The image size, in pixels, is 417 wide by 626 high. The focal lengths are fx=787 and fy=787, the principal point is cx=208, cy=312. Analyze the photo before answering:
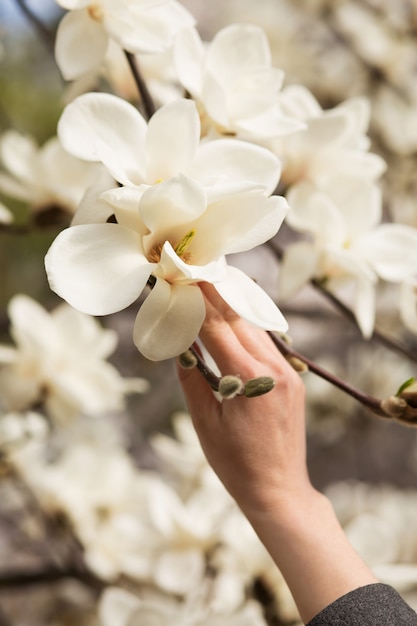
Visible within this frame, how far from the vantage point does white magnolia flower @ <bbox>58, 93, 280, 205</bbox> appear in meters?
0.37

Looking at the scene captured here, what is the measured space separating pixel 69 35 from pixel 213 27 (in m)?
1.82

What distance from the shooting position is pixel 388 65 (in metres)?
1.28

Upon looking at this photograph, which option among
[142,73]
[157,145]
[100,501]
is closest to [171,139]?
[157,145]

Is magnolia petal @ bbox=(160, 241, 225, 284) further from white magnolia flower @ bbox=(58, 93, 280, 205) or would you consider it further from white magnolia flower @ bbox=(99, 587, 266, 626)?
white magnolia flower @ bbox=(99, 587, 266, 626)

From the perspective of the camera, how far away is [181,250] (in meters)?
0.35

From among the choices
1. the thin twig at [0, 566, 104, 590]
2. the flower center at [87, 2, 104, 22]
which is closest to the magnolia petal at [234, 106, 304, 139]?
the flower center at [87, 2, 104, 22]

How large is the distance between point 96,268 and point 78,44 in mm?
199

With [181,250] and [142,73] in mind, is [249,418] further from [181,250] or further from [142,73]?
[142,73]

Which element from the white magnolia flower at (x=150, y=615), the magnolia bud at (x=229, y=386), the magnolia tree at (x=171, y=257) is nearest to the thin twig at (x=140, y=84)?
the magnolia tree at (x=171, y=257)

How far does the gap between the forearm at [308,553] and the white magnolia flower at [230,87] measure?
0.72ft

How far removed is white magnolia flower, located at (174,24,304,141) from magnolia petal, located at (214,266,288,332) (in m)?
0.15

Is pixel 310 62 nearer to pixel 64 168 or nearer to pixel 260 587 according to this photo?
pixel 64 168

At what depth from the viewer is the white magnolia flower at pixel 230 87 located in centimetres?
A: 47

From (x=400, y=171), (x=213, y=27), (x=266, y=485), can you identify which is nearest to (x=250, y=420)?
(x=266, y=485)
